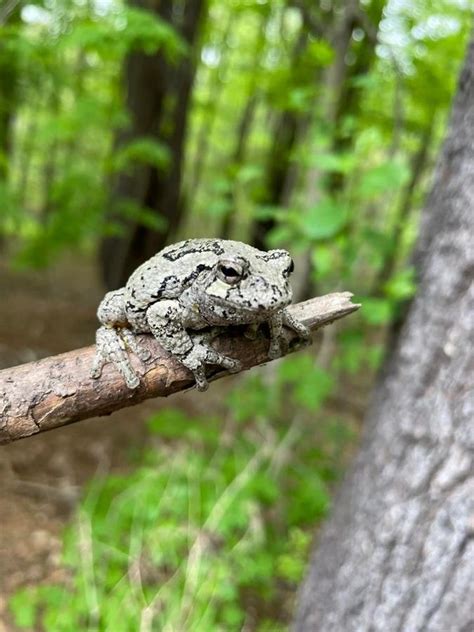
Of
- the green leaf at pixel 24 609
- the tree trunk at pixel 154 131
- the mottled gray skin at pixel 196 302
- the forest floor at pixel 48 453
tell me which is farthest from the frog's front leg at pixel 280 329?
the tree trunk at pixel 154 131

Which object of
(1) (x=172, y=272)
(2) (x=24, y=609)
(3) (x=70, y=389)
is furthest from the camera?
(2) (x=24, y=609)

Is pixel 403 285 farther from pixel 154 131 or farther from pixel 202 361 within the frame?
pixel 154 131

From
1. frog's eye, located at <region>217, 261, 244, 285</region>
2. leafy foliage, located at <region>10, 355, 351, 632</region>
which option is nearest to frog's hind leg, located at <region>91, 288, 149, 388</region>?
frog's eye, located at <region>217, 261, 244, 285</region>

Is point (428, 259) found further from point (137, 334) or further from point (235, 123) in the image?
point (235, 123)

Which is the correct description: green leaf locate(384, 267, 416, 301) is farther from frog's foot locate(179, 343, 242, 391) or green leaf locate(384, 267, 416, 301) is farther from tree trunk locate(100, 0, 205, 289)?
tree trunk locate(100, 0, 205, 289)

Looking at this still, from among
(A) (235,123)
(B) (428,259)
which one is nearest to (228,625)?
(B) (428,259)

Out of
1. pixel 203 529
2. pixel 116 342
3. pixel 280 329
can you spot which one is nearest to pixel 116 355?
pixel 116 342

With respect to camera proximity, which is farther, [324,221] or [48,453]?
[48,453]
